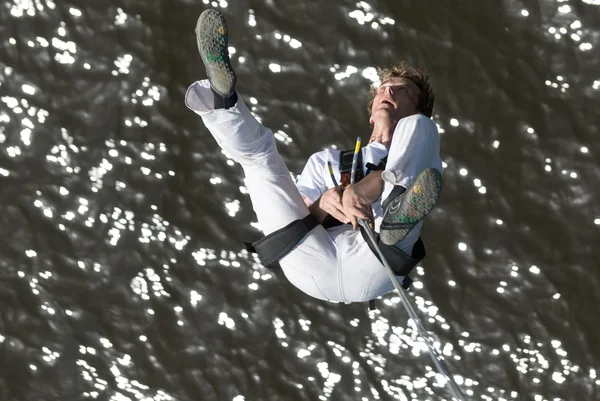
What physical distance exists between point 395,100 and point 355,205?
571mm

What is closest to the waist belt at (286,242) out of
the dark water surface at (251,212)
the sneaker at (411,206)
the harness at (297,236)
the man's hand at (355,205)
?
the harness at (297,236)

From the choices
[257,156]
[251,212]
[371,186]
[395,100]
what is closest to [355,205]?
[371,186]

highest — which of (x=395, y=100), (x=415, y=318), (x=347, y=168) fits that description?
(x=395, y=100)

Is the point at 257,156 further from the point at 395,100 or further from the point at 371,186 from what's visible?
the point at 395,100

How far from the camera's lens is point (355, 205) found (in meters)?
2.54

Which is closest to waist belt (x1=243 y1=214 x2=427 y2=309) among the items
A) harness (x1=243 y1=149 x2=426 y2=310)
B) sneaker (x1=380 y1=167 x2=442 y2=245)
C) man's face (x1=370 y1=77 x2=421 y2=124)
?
harness (x1=243 y1=149 x2=426 y2=310)

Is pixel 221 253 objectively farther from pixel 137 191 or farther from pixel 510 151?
pixel 510 151

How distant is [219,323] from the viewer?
421 centimetres

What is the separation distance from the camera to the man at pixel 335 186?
8.02ft

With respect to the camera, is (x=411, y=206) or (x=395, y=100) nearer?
(x=411, y=206)

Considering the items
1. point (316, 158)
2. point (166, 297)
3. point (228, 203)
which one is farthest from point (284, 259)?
point (166, 297)

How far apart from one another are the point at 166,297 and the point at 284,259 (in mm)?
1541

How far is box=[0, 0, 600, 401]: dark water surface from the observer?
3.84 m

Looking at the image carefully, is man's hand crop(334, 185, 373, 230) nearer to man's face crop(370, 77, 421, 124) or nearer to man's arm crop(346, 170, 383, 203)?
man's arm crop(346, 170, 383, 203)
